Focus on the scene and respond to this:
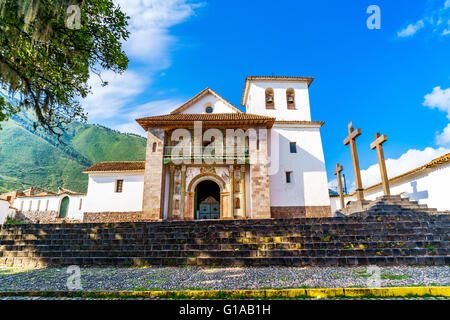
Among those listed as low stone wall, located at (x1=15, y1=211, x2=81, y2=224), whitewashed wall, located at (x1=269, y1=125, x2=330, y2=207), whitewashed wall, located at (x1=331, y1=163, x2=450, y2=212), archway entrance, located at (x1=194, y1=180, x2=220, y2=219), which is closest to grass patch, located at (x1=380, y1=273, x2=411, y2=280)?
whitewashed wall, located at (x1=331, y1=163, x2=450, y2=212)

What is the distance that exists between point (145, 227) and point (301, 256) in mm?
4911

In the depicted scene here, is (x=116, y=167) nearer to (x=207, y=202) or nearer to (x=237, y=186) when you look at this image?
(x=207, y=202)

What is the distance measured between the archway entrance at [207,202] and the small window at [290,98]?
784 centimetres

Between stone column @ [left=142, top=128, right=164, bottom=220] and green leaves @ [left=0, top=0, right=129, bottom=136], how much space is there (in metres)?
5.60

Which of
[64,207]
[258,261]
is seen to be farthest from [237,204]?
[64,207]

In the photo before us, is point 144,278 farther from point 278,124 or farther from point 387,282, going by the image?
point 278,124

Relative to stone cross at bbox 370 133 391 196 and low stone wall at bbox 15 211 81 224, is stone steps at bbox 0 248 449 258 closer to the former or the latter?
Answer: stone cross at bbox 370 133 391 196

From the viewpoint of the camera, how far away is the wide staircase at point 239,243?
20.6 feet

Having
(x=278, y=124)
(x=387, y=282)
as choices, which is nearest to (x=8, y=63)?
(x=387, y=282)

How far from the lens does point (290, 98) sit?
17.8 metres

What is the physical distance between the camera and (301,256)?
6.34 metres

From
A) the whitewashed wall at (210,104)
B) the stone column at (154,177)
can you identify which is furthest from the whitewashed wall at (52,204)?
the whitewashed wall at (210,104)

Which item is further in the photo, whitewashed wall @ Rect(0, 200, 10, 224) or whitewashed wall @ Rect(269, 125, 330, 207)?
whitewashed wall @ Rect(0, 200, 10, 224)

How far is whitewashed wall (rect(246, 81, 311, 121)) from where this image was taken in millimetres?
17266
